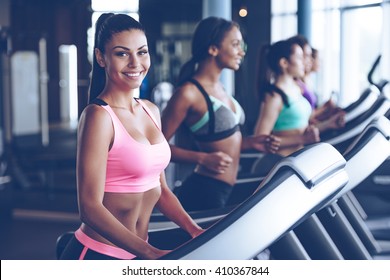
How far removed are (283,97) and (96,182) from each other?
1363 millimetres

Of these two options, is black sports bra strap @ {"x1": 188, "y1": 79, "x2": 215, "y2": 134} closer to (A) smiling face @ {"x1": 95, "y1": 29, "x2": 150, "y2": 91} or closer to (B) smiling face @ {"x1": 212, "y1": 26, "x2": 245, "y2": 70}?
(B) smiling face @ {"x1": 212, "y1": 26, "x2": 245, "y2": 70}

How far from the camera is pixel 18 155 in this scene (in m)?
5.34

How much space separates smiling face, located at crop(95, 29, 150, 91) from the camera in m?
1.36

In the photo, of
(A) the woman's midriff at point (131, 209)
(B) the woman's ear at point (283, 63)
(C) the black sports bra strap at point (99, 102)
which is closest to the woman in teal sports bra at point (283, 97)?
(B) the woman's ear at point (283, 63)

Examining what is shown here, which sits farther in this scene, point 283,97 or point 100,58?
point 283,97

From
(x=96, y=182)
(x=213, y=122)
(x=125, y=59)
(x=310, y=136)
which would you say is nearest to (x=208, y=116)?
(x=213, y=122)

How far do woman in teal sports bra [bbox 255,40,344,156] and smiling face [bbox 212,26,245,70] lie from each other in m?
0.46

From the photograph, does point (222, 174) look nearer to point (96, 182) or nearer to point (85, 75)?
point (96, 182)

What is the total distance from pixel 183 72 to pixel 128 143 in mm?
805

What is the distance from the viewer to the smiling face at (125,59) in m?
1.36

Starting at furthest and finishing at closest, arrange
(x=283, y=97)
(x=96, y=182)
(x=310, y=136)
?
1. (x=283, y=97)
2. (x=310, y=136)
3. (x=96, y=182)

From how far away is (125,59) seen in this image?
4.47ft

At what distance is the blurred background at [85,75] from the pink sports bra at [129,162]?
13.0 inches

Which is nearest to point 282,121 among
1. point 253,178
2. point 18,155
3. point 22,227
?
point 253,178
